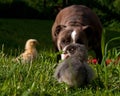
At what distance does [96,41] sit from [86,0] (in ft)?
52.8

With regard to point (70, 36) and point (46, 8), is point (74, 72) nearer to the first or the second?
point (70, 36)

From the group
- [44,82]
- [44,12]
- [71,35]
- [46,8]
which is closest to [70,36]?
[71,35]

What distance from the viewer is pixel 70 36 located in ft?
24.3

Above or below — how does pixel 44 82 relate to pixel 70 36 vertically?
above

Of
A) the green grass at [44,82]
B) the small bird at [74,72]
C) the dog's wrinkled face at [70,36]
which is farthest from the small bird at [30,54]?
the small bird at [74,72]

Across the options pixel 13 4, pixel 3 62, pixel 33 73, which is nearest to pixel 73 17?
pixel 3 62

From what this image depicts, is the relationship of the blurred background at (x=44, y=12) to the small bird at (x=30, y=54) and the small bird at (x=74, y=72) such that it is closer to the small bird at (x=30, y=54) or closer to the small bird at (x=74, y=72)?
the small bird at (x=30, y=54)

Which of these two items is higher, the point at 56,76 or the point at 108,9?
the point at 56,76

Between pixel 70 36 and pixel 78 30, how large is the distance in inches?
12.6

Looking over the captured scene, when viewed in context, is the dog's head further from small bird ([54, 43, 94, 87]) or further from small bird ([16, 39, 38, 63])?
small bird ([54, 43, 94, 87])

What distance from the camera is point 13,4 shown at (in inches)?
924

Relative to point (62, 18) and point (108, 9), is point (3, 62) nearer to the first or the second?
point (62, 18)

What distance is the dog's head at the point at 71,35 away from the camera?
7379mm

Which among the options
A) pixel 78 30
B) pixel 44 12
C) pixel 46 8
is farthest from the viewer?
pixel 44 12
